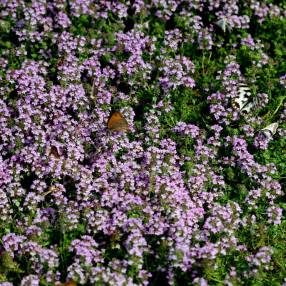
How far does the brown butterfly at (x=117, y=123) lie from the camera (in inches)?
274

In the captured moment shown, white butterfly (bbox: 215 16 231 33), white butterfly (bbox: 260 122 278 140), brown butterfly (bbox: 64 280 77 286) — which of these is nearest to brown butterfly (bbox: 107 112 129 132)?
white butterfly (bbox: 260 122 278 140)

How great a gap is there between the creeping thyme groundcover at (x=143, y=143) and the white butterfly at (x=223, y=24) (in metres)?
0.04

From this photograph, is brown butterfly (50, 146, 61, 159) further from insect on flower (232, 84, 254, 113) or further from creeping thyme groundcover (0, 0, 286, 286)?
insect on flower (232, 84, 254, 113)

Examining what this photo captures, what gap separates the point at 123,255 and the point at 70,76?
95.7 inches

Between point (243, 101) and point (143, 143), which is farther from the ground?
point (243, 101)

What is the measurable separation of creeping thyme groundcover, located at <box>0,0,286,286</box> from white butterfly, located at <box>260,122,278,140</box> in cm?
3

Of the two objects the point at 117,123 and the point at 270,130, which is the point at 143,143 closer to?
the point at 117,123

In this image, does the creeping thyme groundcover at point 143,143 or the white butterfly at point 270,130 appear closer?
the creeping thyme groundcover at point 143,143

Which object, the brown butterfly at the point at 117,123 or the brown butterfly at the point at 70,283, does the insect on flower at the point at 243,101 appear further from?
the brown butterfly at the point at 70,283

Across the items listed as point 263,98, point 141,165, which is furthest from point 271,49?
point 141,165

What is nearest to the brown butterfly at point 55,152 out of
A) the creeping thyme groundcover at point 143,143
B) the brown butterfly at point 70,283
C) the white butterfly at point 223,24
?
the creeping thyme groundcover at point 143,143

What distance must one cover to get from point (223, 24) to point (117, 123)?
244 centimetres

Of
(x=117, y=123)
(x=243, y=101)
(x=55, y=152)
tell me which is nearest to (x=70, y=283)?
(x=55, y=152)

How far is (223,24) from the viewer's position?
27.8 feet
